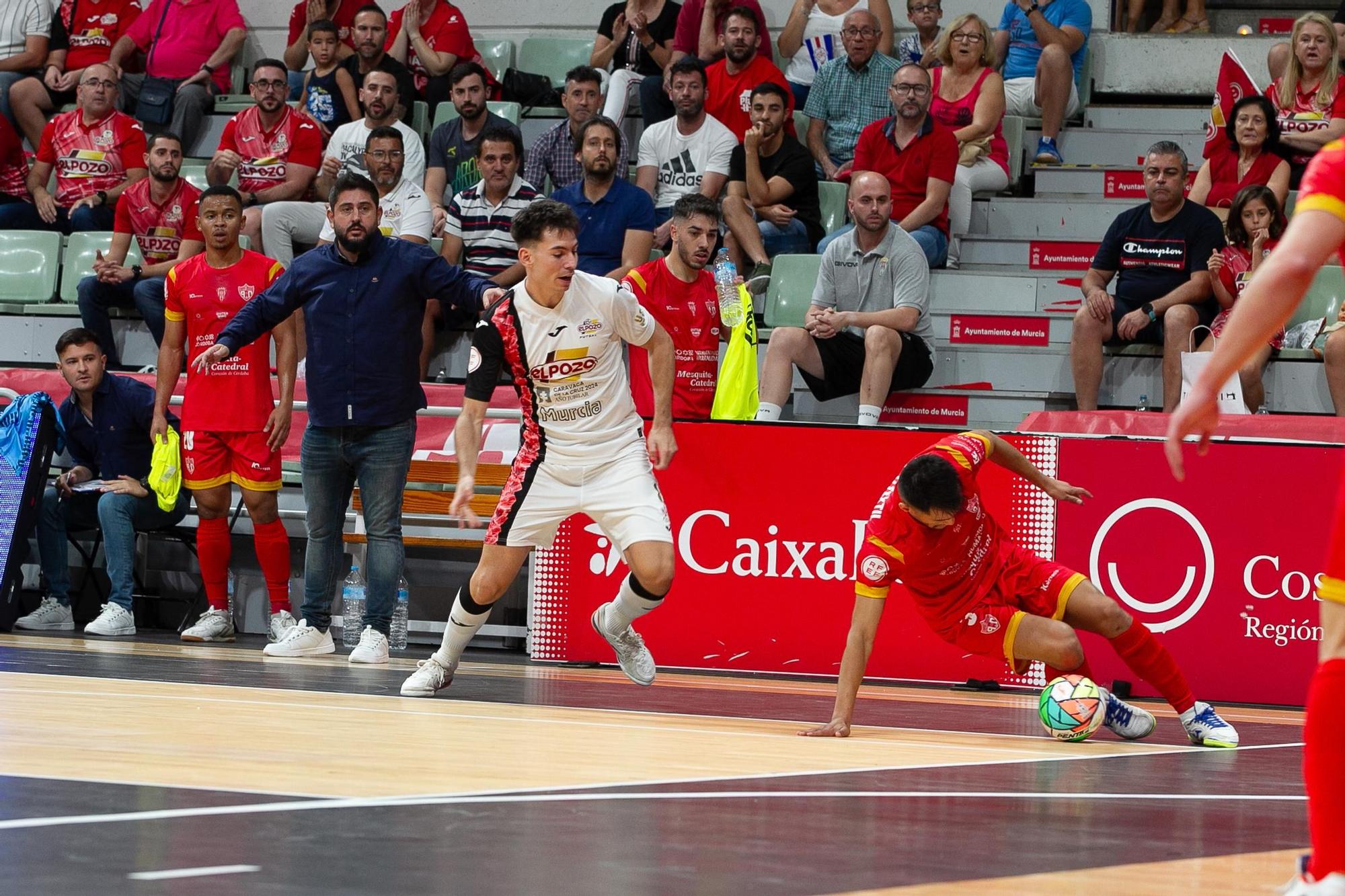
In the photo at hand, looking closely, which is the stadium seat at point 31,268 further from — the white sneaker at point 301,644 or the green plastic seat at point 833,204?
the green plastic seat at point 833,204

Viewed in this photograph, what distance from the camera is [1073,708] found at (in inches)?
231

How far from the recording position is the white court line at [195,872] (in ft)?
9.19

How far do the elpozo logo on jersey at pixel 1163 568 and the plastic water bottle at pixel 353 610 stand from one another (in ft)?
13.5

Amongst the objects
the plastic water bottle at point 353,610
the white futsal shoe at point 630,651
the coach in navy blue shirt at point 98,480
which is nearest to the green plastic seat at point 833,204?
the plastic water bottle at point 353,610

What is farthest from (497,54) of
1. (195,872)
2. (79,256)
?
(195,872)

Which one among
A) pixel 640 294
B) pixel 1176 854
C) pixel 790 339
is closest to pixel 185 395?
pixel 640 294

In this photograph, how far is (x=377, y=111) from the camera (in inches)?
477

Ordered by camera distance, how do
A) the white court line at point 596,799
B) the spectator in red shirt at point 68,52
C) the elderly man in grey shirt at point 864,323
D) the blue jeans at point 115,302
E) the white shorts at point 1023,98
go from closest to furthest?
the white court line at point 596,799
the elderly man in grey shirt at point 864,323
the blue jeans at point 115,302
the white shorts at point 1023,98
the spectator in red shirt at point 68,52

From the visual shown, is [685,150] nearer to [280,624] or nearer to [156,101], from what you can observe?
[280,624]

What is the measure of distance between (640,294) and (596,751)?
440 cm

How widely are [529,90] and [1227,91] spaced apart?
558 cm

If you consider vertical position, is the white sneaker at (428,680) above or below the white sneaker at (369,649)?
above

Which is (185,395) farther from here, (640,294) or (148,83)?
(148,83)

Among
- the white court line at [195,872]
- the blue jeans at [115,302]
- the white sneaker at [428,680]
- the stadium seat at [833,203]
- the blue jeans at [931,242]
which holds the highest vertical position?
the stadium seat at [833,203]
